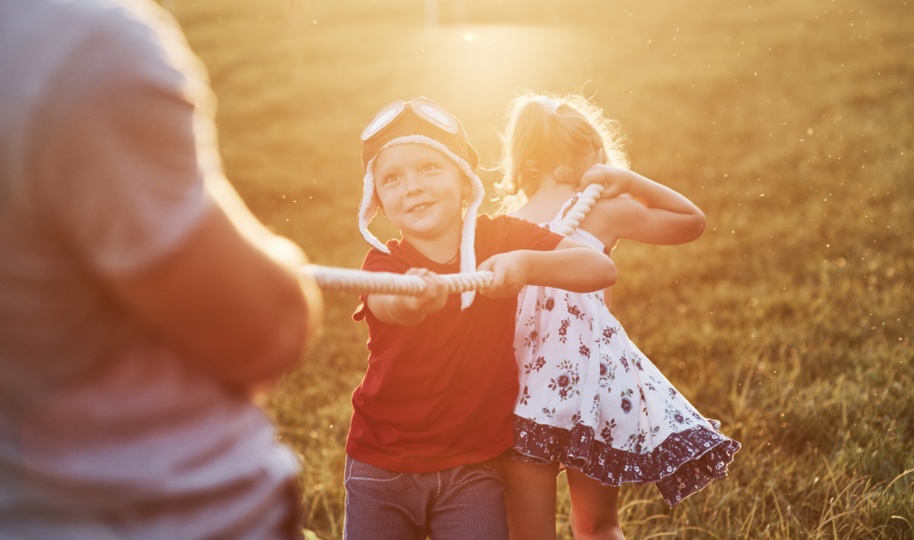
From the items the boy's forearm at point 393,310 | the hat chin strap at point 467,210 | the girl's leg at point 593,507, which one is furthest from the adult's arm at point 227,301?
the girl's leg at point 593,507

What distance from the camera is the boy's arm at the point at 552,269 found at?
7.18ft

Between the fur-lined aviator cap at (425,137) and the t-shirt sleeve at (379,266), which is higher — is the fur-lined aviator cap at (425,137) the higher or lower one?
the higher one

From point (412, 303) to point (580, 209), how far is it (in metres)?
0.94

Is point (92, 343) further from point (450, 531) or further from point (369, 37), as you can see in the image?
point (369, 37)

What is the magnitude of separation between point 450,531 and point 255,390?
1384mm

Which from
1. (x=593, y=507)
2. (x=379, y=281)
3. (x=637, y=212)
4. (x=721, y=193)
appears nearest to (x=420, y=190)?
(x=637, y=212)

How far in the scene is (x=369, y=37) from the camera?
17641 mm

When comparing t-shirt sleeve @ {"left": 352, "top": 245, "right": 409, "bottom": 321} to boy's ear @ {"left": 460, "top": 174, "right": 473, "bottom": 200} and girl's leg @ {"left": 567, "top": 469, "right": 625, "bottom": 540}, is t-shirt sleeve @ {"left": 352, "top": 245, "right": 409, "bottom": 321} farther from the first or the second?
girl's leg @ {"left": 567, "top": 469, "right": 625, "bottom": 540}

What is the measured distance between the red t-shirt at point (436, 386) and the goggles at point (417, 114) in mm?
328

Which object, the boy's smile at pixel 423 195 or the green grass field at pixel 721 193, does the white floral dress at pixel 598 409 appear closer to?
the boy's smile at pixel 423 195

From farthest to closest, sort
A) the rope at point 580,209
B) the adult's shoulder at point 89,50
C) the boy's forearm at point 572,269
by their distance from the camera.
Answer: the rope at point 580,209 < the boy's forearm at point 572,269 < the adult's shoulder at point 89,50

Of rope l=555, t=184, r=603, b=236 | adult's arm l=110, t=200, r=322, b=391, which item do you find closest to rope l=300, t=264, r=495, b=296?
adult's arm l=110, t=200, r=322, b=391

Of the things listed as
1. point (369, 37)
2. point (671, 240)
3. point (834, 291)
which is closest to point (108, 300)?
point (671, 240)

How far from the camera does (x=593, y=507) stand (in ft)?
9.27
